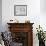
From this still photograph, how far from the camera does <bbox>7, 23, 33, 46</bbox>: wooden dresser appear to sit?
5.39 metres

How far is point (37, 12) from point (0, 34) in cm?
188

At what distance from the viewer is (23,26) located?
212 inches

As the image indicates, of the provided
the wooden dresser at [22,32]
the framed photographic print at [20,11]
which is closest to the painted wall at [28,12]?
the framed photographic print at [20,11]

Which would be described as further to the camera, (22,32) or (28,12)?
(28,12)

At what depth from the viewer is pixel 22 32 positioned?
5473 mm

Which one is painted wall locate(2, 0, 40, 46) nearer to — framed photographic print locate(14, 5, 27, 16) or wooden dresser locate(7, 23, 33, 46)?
framed photographic print locate(14, 5, 27, 16)

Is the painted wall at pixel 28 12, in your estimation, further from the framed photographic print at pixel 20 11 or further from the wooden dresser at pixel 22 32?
the wooden dresser at pixel 22 32

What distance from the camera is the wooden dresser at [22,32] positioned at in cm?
539

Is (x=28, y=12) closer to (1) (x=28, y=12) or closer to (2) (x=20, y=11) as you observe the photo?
(1) (x=28, y=12)

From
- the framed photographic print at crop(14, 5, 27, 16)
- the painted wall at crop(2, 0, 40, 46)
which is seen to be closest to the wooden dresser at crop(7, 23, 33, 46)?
the painted wall at crop(2, 0, 40, 46)

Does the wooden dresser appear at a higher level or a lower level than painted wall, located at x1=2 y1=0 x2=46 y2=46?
lower

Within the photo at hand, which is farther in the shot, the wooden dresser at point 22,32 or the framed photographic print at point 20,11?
the framed photographic print at point 20,11

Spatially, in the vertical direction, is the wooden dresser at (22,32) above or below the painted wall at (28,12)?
below

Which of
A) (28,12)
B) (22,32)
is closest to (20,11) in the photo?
(28,12)
